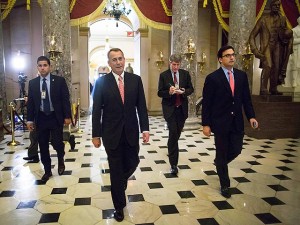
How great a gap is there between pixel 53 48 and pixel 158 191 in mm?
4932

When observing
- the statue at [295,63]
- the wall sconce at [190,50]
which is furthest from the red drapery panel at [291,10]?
the wall sconce at [190,50]

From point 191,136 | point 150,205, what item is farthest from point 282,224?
point 191,136

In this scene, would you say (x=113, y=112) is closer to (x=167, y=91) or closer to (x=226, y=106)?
(x=226, y=106)

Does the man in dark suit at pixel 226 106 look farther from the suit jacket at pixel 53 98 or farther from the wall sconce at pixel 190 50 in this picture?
the wall sconce at pixel 190 50

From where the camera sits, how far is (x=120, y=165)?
304 centimetres

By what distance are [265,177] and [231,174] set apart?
523 mm

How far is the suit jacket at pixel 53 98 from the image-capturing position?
4.12 metres

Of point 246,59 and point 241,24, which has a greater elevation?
point 241,24

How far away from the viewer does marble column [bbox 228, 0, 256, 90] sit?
8609 millimetres

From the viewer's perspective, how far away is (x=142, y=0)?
844cm

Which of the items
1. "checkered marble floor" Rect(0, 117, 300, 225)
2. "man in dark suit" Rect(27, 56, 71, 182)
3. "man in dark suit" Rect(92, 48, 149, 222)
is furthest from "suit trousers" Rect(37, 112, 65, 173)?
"man in dark suit" Rect(92, 48, 149, 222)

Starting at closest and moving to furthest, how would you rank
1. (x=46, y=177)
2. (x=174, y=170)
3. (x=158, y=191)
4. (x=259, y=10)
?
(x=158, y=191) → (x=46, y=177) → (x=174, y=170) → (x=259, y=10)

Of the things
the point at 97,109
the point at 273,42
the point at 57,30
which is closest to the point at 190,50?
the point at 273,42

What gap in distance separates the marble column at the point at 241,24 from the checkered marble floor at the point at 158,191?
12.1 feet
